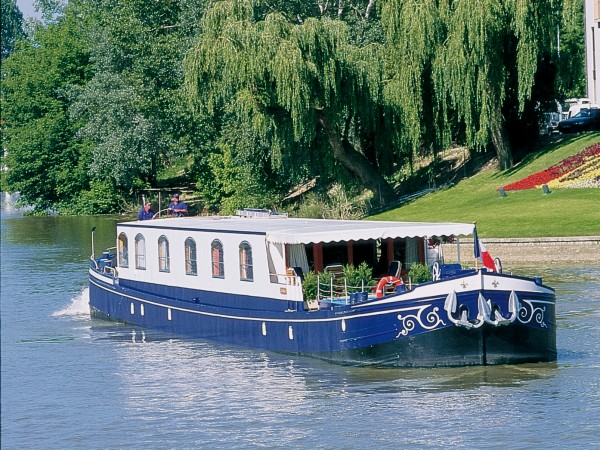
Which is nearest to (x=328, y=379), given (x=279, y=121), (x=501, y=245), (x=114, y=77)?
(x=501, y=245)

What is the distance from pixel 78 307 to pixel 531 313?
1706 centimetres

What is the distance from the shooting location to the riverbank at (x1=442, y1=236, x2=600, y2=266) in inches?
1697

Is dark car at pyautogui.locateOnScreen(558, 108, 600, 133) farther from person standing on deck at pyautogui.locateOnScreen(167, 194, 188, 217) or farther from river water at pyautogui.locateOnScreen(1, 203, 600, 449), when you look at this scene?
river water at pyautogui.locateOnScreen(1, 203, 600, 449)

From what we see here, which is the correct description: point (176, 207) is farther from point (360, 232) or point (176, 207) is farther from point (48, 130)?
point (48, 130)

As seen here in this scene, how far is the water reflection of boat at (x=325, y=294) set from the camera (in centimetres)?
2450

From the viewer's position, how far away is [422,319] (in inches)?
965

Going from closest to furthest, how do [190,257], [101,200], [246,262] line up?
[246,262], [190,257], [101,200]

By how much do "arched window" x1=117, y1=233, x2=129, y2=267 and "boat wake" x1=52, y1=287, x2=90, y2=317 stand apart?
250 cm

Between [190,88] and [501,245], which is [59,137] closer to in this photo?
[190,88]

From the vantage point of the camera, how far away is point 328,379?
24.8 metres

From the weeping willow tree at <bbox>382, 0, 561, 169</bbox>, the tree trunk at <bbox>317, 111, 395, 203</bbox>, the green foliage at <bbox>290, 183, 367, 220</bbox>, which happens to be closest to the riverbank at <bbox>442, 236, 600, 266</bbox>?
the green foliage at <bbox>290, 183, 367, 220</bbox>

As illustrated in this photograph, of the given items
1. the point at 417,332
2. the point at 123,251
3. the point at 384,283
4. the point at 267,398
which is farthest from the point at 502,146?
the point at 267,398

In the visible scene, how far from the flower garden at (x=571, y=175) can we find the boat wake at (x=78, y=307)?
82.5ft

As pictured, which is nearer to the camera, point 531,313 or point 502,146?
point 531,313
